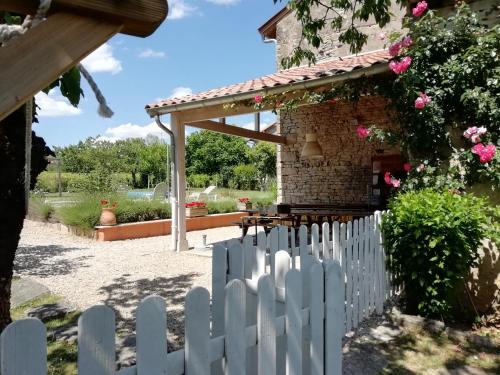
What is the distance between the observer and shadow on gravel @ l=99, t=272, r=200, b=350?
3.60 metres

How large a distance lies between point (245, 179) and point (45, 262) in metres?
23.0

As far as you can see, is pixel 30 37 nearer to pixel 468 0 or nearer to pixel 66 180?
pixel 468 0

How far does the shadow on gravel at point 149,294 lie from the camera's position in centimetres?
360

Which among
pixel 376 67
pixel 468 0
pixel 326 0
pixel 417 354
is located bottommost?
pixel 417 354

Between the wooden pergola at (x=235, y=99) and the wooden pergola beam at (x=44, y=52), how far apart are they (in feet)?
14.2

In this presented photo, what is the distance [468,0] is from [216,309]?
15.3 feet

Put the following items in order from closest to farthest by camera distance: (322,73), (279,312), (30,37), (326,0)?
(30,37) → (279,312) → (322,73) → (326,0)

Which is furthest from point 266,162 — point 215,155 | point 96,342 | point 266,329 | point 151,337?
point 96,342

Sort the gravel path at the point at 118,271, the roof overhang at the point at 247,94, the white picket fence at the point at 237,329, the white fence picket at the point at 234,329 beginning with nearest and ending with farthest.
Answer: the white picket fence at the point at 237,329
the white fence picket at the point at 234,329
the gravel path at the point at 118,271
the roof overhang at the point at 247,94

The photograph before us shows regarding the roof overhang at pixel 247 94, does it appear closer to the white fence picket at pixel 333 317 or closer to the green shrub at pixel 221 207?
the white fence picket at pixel 333 317

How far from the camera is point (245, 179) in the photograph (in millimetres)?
29469

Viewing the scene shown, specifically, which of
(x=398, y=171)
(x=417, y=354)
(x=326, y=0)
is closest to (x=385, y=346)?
(x=417, y=354)

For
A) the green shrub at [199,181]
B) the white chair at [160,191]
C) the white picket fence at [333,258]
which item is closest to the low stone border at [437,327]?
the white picket fence at [333,258]

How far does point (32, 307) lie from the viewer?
4.14 m
